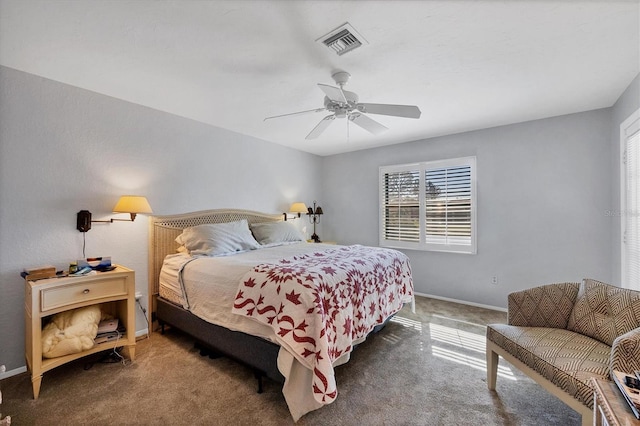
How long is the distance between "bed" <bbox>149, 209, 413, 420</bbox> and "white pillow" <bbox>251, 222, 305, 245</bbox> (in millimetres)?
314

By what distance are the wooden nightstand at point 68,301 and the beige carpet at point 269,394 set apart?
0.20 metres

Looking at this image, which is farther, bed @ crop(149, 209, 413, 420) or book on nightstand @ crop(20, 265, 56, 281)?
book on nightstand @ crop(20, 265, 56, 281)

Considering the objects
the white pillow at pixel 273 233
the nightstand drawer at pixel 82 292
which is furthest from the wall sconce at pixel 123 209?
the white pillow at pixel 273 233

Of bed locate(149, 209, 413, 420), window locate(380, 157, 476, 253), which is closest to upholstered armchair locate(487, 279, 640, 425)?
bed locate(149, 209, 413, 420)

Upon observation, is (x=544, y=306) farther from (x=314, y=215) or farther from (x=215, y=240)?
(x=314, y=215)

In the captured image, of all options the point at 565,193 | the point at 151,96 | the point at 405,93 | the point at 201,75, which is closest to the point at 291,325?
the point at 201,75

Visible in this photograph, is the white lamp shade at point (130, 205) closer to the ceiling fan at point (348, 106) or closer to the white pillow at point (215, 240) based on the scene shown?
the white pillow at point (215, 240)

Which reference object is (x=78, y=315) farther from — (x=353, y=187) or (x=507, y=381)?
(x=353, y=187)

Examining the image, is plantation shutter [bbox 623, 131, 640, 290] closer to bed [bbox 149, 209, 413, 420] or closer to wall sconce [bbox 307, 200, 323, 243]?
bed [bbox 149, 209, 413, 420]

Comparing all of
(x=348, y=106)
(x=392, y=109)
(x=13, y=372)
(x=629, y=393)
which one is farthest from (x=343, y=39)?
(x=13, y=372)

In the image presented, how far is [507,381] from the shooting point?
2.05 meters

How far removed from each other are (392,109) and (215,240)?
2.24 meters

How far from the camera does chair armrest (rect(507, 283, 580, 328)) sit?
1.85m

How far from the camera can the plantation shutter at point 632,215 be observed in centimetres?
238
